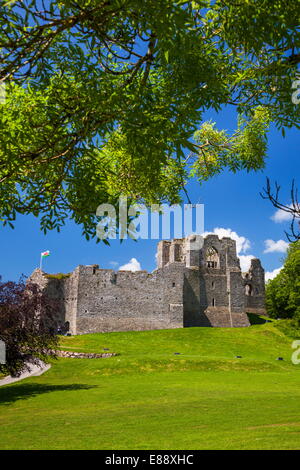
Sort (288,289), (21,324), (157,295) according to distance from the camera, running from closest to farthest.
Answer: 1. (21,324)
2. (157,295)
3. (288,289)

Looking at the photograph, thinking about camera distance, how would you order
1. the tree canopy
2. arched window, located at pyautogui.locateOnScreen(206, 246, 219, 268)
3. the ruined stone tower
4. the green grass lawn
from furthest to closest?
arched window, located at pyautogui.locateOnScreen(206, 246, 219, 268), the ruined stone tower, the green grass lawn, the tree canopy

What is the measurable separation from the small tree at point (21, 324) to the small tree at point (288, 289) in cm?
2337

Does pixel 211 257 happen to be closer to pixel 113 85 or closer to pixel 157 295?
pixel 157 295

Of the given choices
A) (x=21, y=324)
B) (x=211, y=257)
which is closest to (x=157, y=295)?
(x=211, y=257)

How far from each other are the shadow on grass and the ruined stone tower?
74.9ft

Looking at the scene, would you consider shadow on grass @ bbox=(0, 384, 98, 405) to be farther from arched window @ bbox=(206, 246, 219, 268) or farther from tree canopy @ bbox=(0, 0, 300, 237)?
arched window @ bbox=(206, 246, 219, 268)

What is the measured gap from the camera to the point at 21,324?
2016 cm

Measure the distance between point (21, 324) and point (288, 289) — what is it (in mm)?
41270

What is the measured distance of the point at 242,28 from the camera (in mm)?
7594

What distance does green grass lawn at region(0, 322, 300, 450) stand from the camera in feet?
34.7

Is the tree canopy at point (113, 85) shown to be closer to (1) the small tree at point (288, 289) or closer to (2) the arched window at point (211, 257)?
(1) the small tree at point (288, 289)

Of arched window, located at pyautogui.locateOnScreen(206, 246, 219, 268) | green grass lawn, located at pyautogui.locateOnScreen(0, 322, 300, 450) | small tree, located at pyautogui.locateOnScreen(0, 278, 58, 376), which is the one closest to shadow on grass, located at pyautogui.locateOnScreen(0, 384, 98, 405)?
green grass lawn, located at pyautogui.locateOnScreen(0, 322, 300, 450)
